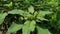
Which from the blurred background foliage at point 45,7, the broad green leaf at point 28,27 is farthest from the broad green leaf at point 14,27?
the blurred background foliage at point 45,7

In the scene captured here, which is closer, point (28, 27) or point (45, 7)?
point (28, 27)

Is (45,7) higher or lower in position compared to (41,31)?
higher

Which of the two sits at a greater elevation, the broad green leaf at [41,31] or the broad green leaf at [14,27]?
the broad green leaf at [14,27]

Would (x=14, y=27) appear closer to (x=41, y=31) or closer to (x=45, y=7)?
(x=41, y=31)

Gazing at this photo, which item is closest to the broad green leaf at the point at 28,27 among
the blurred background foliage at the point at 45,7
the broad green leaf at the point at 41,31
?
the broad green leaf at the point at 41,31

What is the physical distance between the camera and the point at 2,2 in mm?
1290

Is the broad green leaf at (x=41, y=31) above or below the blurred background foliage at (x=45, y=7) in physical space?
below

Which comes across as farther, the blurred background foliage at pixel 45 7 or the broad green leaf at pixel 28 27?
the blurred background foliage at pixel 45 7

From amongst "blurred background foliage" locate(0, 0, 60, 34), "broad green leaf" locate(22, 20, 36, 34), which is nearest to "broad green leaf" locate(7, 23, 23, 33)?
"broad green leaf" locate(22, 20, 36, 34)

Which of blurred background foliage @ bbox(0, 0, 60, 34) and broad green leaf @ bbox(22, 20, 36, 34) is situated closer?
broad green leaf @ bbox(22, 20, 36, 34)

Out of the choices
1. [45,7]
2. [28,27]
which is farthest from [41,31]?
[45,7]

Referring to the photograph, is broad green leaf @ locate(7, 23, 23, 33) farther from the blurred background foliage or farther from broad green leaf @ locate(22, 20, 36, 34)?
the blurred background foliage

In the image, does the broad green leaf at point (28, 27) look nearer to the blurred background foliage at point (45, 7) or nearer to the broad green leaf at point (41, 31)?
the broad green leaf at point (41, 31)

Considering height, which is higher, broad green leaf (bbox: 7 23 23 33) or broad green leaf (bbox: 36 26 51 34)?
broad green leaf (bbox: 7 23 23 33)
